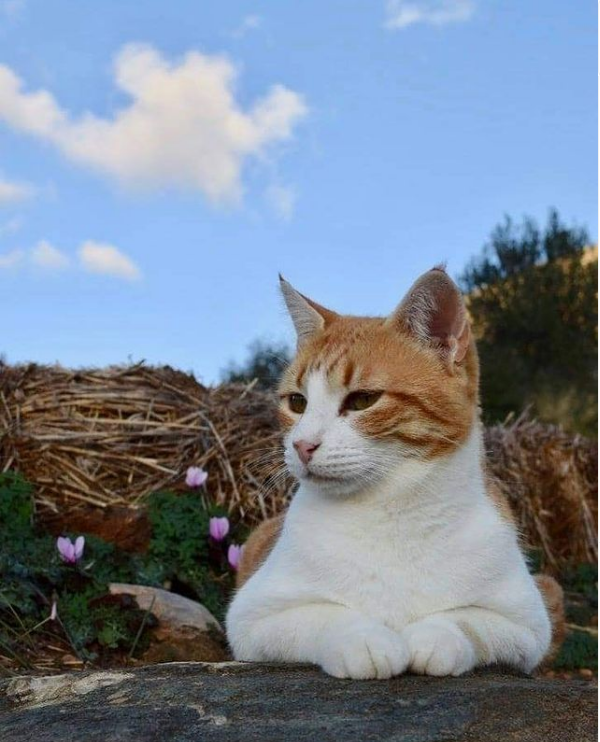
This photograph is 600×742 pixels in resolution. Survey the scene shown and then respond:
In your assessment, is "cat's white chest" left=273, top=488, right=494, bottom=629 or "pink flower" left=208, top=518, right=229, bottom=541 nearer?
"cat's white chest" left=273, top=488, right=494, bottom=629

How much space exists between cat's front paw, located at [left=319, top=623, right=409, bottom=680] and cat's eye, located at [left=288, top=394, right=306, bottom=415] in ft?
3.08

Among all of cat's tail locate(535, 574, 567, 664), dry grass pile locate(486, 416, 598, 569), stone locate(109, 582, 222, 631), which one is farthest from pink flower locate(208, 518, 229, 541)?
dry grass pile locate(486, 416, 598, 569)

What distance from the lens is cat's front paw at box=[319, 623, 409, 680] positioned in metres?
2.66

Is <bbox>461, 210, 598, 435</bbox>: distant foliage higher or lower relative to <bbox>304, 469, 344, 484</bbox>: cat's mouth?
higher

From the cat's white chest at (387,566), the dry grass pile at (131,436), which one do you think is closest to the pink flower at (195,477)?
the dry grass pile at (131,436)

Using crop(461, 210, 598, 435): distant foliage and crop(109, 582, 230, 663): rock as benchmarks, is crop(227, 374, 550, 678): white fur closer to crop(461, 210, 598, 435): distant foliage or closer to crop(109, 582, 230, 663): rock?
crop(109, 582, 230, 663): rock

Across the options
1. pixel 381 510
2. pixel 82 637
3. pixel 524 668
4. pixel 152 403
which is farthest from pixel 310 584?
pixel 152 403

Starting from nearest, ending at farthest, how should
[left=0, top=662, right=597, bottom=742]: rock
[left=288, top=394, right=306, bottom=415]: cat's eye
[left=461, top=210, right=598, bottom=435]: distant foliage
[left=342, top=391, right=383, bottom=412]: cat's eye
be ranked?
1. [left=0, top=662, right=597, bottom=742]: rock
2. [left=342, top=391, right=383, bottom=412]: cat's eye
3. [left=288, top=394, right=306, bottom=415]: cat's eye
4. [left=461, top=210, right=598, bottom=435]: distant foliage

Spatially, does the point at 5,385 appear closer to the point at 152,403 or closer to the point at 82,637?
the point at 152,403

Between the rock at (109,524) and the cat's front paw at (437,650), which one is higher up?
the rock at (109,524)

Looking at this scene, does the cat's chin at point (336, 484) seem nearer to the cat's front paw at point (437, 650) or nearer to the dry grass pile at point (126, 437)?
the cat's front paw at point (437, 650)

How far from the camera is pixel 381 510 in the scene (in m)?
3.12

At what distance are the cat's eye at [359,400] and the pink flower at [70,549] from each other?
260 centimetres

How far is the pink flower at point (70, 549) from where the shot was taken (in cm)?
503
